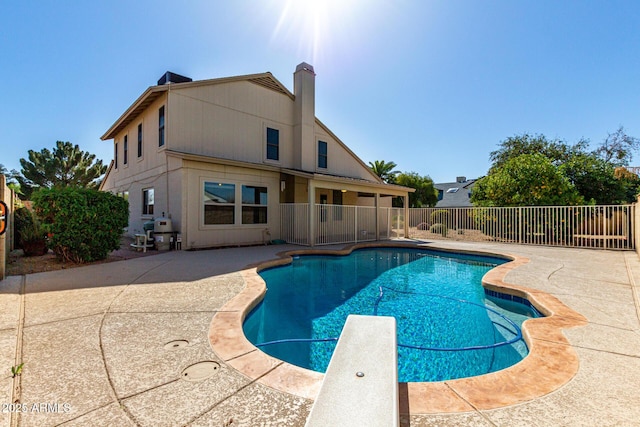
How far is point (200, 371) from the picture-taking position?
2.32m

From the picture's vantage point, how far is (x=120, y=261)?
7.47m

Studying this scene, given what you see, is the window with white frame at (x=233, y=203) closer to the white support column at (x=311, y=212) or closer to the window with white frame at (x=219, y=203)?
the window with white frame at (x=219, y=203)

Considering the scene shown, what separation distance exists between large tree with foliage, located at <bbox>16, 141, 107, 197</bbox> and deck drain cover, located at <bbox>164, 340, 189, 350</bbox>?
31.6 metres

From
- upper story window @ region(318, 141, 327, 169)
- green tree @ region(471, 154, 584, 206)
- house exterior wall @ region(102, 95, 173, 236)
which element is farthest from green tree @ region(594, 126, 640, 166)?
house exterior wall @ region(102, 95, 173, 236)

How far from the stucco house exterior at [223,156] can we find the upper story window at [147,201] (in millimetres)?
84

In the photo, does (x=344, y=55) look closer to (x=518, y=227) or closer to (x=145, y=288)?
(x=145, y=288)

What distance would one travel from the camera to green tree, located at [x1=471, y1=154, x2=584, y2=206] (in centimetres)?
1348

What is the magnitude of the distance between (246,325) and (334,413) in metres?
2.74

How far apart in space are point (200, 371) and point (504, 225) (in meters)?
15.4

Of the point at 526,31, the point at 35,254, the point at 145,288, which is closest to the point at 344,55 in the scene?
the point at 526,31

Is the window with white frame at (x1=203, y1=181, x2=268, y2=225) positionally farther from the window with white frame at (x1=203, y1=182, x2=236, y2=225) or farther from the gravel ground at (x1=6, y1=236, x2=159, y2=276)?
the gravel ground at (x1=6, y1=236, x2=159, y2=276)

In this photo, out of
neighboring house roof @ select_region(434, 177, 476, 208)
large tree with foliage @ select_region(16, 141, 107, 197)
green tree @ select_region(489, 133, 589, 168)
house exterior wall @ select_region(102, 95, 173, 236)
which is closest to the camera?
house exterior wall @ select_region(102, 95, 173, 236)

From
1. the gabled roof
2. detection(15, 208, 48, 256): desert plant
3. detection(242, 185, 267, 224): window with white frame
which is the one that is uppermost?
the gabled roof

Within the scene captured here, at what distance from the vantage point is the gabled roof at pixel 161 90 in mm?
10284
